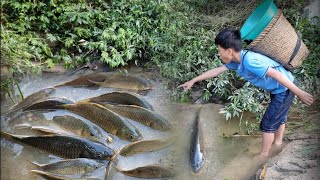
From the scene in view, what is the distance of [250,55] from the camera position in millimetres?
3369

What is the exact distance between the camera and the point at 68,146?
155 inches

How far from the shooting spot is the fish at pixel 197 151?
381 centimetres

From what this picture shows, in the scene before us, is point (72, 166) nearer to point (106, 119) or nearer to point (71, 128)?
point (71, 128)

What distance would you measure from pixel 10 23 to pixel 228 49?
121 inches

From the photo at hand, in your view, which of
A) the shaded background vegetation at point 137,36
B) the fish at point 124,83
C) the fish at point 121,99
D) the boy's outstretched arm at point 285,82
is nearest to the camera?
the boy's outstretched arm at point 285,82

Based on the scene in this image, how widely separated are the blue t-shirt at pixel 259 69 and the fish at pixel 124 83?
1609 millimetres

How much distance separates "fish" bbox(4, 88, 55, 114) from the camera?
14.9 feet

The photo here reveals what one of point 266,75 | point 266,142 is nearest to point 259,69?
point 266,75

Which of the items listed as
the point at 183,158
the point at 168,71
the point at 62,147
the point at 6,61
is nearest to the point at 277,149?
the point at 183,158

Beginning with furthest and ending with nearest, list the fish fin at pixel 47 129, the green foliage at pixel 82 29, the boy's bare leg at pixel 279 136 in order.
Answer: the green foliage at pixel 82 29
the fish fin at pixel 47 129
the boy's bare leg at pixel 279 136

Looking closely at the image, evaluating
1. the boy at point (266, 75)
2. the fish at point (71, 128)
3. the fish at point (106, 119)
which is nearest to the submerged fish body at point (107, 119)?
the fish at point (106, 119)

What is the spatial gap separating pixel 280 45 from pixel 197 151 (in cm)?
122

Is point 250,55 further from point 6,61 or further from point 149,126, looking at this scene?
point 6,61

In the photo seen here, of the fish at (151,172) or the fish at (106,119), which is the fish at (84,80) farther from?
the fish at (151,172)
